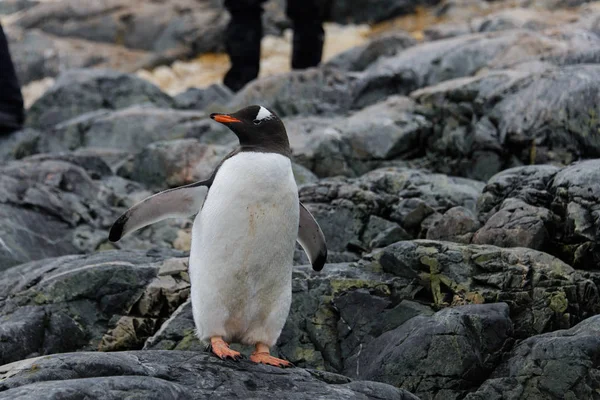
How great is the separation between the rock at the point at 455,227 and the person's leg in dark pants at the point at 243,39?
7681mm

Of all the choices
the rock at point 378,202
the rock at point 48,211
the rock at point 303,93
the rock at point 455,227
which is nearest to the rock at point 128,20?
the rock at point 303,93

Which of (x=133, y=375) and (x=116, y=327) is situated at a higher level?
(x=133, y=375)

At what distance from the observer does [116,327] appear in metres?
5.81

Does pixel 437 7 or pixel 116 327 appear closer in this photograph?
pixel 116 327

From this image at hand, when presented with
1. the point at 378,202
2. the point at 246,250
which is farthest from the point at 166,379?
the point at 378,202

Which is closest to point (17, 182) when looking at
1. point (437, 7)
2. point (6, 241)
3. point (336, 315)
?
point (6, 241)

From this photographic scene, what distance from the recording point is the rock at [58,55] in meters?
18.9

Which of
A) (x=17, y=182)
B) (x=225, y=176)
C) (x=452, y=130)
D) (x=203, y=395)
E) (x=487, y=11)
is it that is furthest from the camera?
(x=487, y=11)

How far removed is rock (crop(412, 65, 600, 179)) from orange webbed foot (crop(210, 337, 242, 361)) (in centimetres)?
462

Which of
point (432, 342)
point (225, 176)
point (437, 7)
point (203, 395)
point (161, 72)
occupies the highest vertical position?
point (225, 176)

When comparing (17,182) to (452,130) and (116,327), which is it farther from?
(452,130)

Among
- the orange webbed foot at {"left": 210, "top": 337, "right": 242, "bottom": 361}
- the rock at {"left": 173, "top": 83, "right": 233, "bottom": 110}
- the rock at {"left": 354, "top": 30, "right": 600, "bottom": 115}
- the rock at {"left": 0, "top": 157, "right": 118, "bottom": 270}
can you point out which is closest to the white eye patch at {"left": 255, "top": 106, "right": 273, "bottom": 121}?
the orange webbed foot at {"left": 210, "top": 337, "right": 242, "bottom": 361}

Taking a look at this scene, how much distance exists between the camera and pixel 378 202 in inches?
278

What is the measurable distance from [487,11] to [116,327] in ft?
44.6
